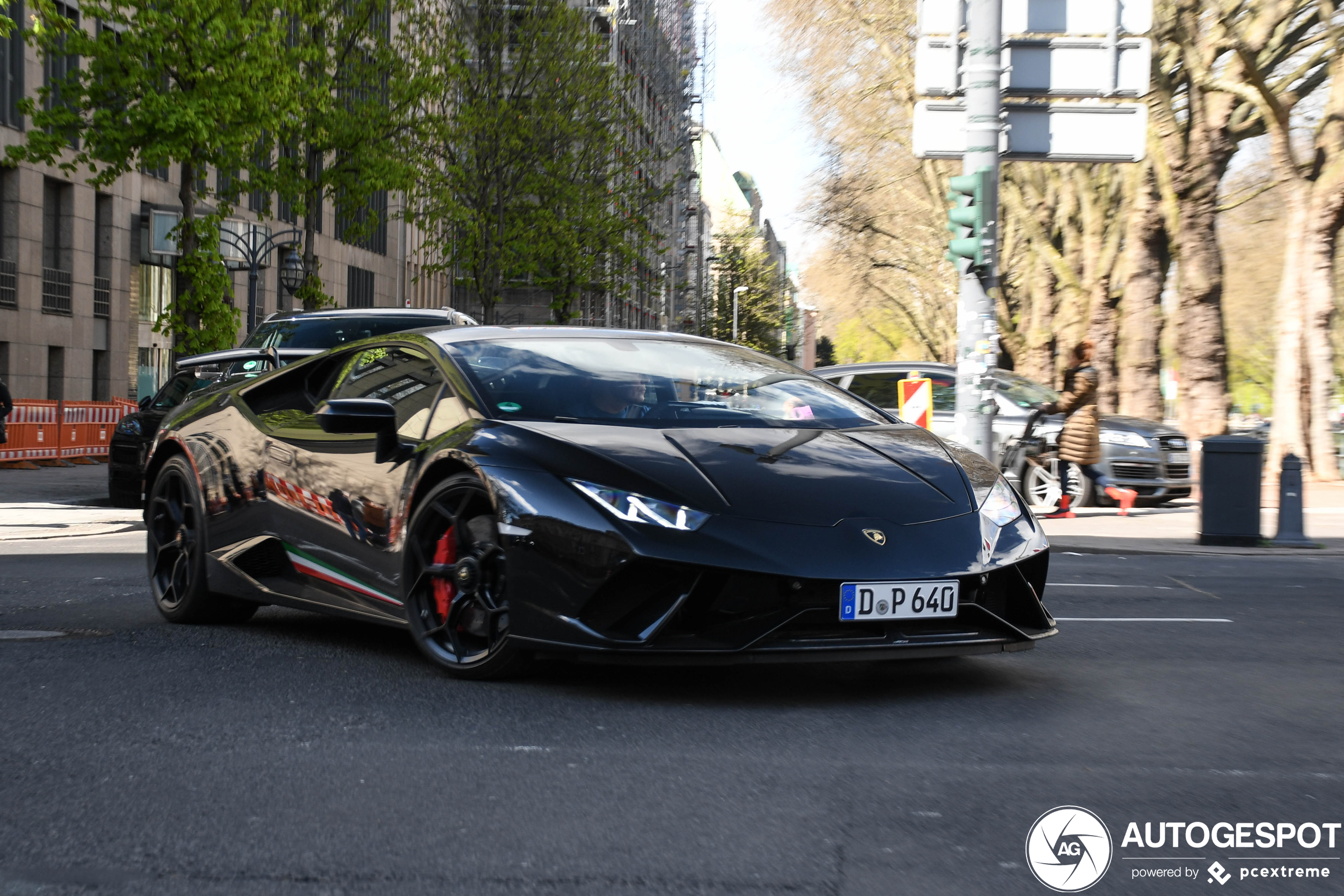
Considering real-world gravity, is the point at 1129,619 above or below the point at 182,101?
below

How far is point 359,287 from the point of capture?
59.3 m

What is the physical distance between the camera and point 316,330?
44.9 ft

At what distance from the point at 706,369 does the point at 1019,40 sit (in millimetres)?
8108

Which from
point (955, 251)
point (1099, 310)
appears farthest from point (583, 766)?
point (1099, 310)

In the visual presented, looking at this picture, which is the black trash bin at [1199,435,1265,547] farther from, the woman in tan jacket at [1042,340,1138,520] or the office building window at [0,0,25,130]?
the office building window at [0,0,25,130]

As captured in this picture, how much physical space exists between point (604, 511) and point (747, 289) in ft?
234

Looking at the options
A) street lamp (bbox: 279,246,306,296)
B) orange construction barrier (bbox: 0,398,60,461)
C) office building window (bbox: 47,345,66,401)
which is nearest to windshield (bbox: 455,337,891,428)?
orange construction barrier (bbox: 0,398,60,461)

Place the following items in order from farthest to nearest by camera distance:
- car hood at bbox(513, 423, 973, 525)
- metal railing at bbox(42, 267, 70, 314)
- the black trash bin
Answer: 1. metal railing at bbox(42, 267, 70, 314)
2. the black trash bin
3. car hood at bbox(513, 423, 973, 525)

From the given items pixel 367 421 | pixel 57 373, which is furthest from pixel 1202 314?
pixel 57 373

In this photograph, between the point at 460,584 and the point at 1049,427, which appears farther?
the point at 1049,427

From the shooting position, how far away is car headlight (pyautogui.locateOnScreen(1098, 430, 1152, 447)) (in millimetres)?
18031

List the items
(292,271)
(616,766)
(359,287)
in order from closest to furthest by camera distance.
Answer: (616,766) < (292,271) < (359,287)

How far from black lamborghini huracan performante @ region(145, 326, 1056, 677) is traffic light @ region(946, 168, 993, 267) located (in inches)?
260

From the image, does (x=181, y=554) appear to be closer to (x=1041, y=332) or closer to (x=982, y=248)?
(x=982, y=248)
